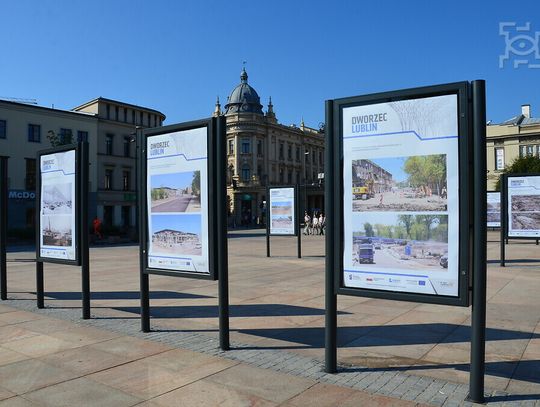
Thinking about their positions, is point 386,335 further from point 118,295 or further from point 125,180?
point 125,180

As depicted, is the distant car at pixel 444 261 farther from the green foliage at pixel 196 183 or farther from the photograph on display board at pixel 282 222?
the photograph on display board at pixel 282 222

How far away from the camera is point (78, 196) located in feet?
25.9

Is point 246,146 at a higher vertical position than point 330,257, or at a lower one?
higher

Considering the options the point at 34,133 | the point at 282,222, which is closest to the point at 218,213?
the point at 282,222

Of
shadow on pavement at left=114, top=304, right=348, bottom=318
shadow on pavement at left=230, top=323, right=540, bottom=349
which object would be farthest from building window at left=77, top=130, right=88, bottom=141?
shadow on pavement at left=230, top=323, right=540, bottom=349

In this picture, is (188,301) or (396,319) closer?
(396,319)

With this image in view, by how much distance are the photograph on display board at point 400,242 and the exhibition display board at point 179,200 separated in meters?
1.94

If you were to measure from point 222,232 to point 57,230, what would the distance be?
3773 millimetres

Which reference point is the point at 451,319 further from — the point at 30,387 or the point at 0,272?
the point at 0,272

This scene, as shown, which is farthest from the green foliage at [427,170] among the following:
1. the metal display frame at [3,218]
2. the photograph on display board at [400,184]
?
the metal display frame at [3,218]

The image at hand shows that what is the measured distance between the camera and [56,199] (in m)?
8.41

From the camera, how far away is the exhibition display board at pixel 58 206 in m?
7.93

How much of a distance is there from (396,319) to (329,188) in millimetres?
3419

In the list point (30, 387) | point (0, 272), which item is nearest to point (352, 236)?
point (30, 387)
